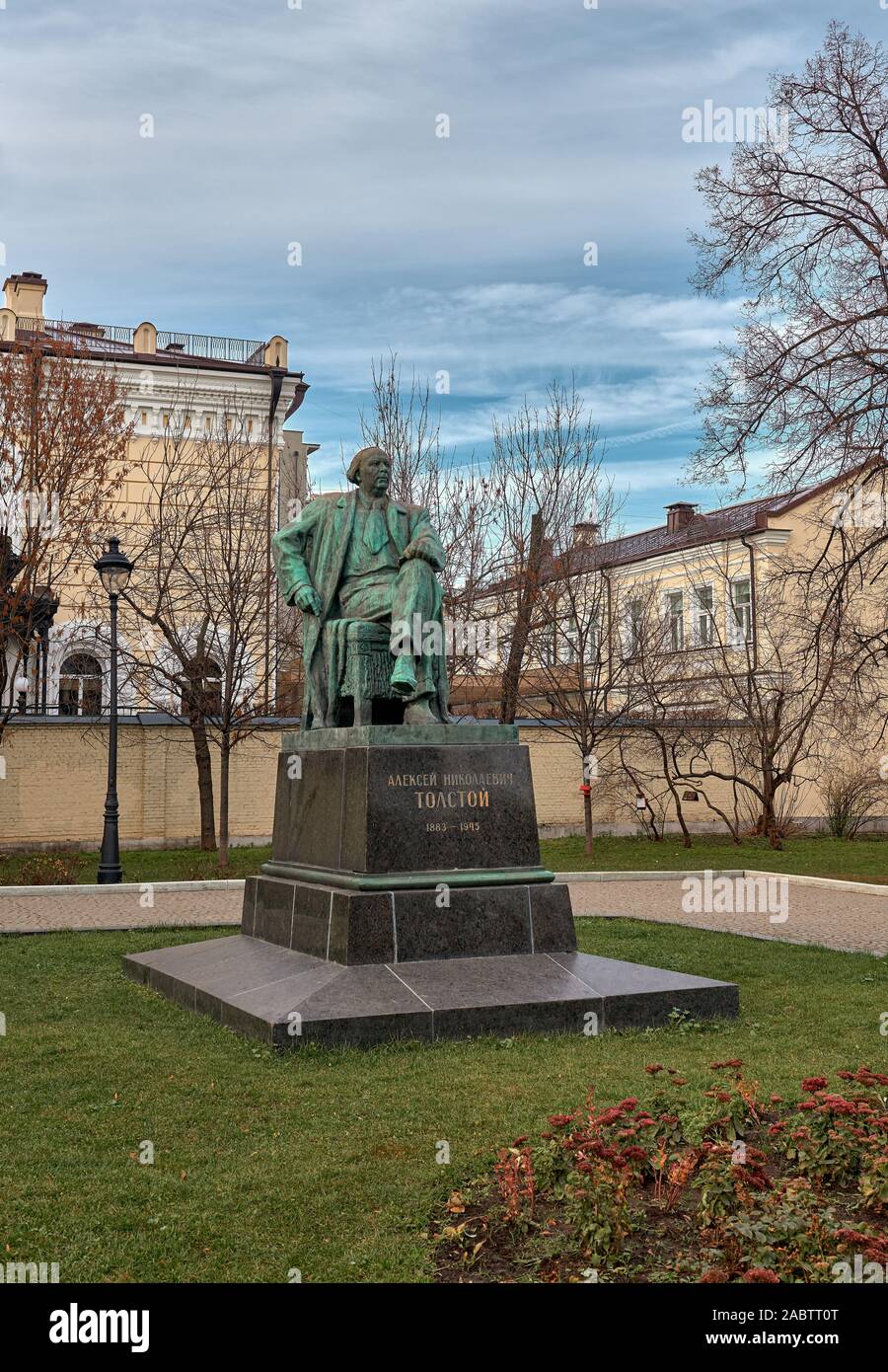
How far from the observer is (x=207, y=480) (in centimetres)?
2489

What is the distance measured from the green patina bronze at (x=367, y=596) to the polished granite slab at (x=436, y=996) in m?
1.85

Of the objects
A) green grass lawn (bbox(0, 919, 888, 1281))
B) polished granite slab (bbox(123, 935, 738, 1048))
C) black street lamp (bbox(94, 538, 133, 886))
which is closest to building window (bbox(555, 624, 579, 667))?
black street lamp (bbox(94, 538, 133, 886))

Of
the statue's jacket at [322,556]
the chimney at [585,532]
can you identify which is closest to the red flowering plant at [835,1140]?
the statue's jacket at [322,556]

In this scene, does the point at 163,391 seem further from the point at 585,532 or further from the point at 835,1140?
the point at 835,1140

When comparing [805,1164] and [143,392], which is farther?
[143,392]

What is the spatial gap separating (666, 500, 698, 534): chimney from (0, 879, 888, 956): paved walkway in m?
21.5

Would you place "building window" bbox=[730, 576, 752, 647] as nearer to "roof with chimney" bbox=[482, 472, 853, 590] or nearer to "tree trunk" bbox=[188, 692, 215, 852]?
"roof with chimney" bbox=[482, 472, 853, 590]

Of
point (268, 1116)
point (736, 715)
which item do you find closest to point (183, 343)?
point (736, 715)

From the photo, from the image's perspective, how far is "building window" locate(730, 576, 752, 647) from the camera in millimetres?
29891

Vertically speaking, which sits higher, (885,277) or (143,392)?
(143,392)
